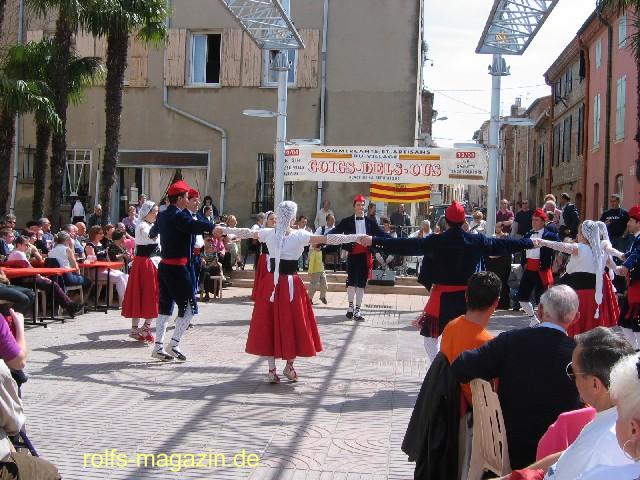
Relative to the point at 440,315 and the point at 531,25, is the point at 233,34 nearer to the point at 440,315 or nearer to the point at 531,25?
the point at 531,25

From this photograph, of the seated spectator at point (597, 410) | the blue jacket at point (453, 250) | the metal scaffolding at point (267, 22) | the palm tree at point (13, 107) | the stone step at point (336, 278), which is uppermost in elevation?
the metal scaffolding at point (267, 22)

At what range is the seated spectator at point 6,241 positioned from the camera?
13180mm

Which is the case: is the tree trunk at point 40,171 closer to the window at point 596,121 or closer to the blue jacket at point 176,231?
the blue jacket at point 176,231

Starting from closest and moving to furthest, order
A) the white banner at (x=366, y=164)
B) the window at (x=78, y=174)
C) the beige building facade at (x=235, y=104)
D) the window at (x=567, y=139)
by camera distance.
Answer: the white banner at (x=366, y=164), the beige building facade at (x=235, y=104), the window at (x=78, y=174), the window at (x=567, y=139)

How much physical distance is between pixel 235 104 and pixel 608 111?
491 inches

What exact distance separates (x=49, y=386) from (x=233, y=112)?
58.1 feet

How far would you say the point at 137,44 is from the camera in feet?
83.2

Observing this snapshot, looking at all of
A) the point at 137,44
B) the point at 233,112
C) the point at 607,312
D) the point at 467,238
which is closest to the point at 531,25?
the point at 607,312

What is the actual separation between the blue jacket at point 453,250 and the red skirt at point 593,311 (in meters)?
2.41

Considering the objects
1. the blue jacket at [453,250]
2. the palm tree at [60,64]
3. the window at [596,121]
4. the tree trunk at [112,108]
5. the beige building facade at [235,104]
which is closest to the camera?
the blue jacket at [453,250]

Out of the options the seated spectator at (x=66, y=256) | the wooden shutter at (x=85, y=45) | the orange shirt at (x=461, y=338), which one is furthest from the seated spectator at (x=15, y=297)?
the wooden shutter at (x=85, y=45)

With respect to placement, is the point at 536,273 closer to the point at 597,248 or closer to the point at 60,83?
the point at 597,248

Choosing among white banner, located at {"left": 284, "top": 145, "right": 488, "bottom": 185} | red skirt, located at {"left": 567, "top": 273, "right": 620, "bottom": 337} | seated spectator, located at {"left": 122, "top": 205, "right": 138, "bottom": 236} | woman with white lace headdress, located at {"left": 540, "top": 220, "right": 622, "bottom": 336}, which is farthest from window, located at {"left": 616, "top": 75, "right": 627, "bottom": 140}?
woman with white lace headdress, located at {"left": 540, "top": 220, "right": 622, "bottom": 336}

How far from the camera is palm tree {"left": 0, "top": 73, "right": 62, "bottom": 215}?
59.0 ft
